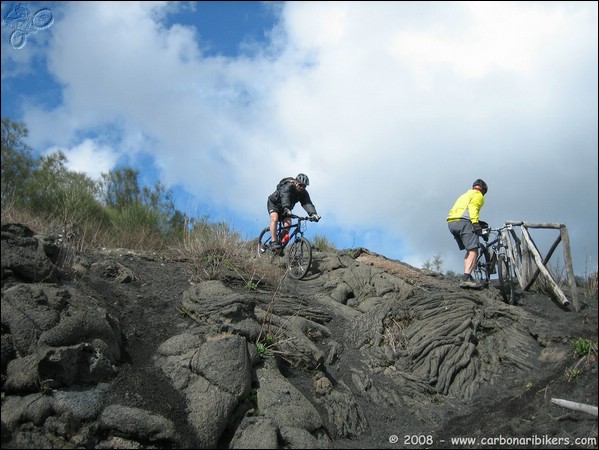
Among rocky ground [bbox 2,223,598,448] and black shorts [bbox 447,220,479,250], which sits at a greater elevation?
black shorts [bbox 447,220,479,250]

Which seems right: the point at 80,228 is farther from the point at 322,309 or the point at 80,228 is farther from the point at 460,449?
the point at 460,449

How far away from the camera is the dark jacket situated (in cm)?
1312

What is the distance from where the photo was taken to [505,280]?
1107 centimetres

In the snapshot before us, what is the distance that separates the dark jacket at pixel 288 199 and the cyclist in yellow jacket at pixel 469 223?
3.13 meters

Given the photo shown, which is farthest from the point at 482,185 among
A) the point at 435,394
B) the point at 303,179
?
the point at 435,394

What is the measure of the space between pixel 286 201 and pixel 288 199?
7 centimetres

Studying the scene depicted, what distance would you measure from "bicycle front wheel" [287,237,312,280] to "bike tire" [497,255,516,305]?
3834mm

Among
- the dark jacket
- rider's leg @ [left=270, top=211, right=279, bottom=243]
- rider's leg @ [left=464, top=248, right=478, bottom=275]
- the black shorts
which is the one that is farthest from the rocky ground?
the dark jacket

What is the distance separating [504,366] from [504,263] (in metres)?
2.81

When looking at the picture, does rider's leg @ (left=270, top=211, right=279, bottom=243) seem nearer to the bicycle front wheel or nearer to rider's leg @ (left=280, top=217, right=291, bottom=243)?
rider's leg @ (left=280, top=217, right=291, bottom=243)

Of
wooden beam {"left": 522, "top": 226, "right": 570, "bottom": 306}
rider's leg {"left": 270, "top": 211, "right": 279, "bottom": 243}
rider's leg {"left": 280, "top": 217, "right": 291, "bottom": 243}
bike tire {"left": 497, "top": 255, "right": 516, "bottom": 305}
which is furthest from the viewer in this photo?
rider's leg {"left": 280, "top": 217, "right": 291, "bottom": 243}

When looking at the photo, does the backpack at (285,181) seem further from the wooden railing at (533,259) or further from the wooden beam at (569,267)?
the wooden beam at (569,267)

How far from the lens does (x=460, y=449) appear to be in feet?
22.7

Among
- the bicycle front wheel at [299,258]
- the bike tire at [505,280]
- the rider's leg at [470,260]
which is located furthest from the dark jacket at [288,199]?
the bike tire at [505,280]
